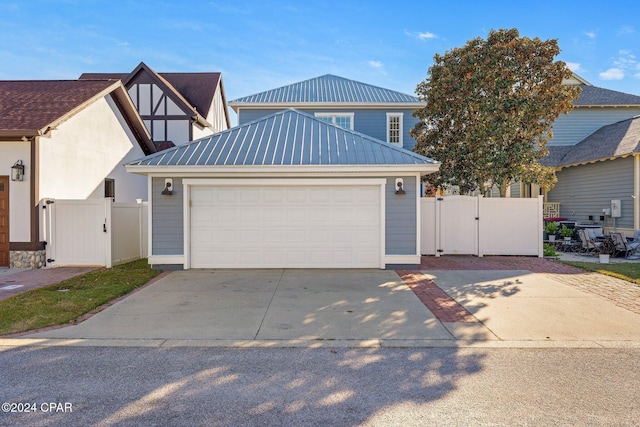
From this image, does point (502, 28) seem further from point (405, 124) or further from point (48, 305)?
point (48, 305)

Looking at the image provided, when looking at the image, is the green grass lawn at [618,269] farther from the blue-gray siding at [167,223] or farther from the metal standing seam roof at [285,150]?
the blue-gray siding at [167,223]

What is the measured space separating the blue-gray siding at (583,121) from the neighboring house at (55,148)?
20.9m

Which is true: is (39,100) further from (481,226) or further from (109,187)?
(481,226)

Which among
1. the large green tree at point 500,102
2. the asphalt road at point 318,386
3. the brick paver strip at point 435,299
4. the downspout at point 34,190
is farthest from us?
the large green tree at point 500,102

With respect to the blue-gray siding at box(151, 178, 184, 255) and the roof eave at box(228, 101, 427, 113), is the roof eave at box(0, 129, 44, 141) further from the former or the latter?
the roof eave at box(228, 101, 427, 113)

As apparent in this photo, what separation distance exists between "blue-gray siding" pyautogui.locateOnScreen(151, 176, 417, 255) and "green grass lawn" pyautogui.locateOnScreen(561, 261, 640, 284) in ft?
15.8

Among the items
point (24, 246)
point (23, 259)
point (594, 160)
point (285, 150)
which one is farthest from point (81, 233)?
point (594, 160)

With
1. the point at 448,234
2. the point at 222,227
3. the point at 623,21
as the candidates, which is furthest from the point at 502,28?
the point at 222,227

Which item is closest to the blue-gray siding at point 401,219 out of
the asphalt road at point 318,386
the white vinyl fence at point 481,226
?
the white vinyl fence at point 481,226

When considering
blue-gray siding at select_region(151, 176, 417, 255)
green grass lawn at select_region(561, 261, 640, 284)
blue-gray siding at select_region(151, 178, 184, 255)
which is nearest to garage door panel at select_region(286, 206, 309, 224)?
blue-gray siding at select_region(151, 176, 417, 255)

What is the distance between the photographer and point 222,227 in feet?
33.1

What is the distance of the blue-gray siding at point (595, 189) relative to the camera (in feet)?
49.2

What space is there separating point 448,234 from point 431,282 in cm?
437

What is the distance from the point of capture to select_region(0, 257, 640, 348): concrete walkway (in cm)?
505
